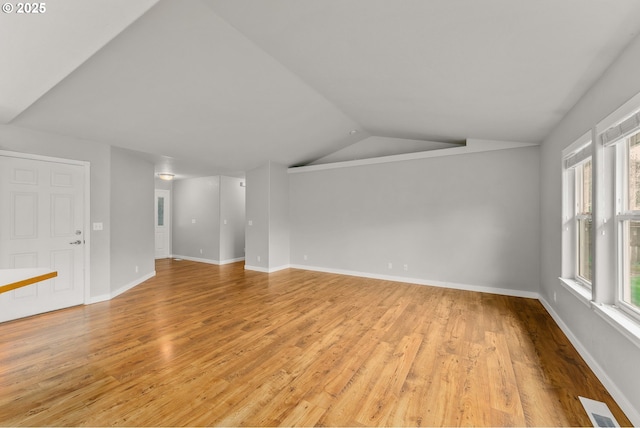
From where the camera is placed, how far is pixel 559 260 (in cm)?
326

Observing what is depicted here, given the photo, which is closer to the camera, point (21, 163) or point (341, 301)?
point (21, 163)

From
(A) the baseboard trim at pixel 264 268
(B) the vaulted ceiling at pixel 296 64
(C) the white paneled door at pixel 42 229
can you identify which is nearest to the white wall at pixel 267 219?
(A) the baseboard trim at pixel 264 268

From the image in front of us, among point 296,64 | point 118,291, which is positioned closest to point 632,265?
point 296,64

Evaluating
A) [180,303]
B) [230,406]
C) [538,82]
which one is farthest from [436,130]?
[180,303]

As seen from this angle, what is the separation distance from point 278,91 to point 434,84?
6.31 ft

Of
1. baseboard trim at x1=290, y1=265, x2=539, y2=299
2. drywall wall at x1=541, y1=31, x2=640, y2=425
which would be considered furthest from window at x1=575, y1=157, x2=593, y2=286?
baseboard trim at x1=290, y1=265, x2=539, y2=299

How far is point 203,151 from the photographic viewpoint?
198 inches

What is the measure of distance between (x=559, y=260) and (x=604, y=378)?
1.59 meters

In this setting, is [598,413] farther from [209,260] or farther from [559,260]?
[209,260]

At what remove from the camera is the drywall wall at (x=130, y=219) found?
4527mm

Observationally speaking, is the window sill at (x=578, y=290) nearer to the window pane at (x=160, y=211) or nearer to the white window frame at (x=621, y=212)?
the white window frame at (x=621, y=212)

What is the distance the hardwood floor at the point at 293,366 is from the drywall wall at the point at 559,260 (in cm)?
14

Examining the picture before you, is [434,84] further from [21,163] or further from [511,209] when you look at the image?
[21,163]

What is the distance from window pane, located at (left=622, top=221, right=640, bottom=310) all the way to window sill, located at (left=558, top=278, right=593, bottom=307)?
303 millimetres
